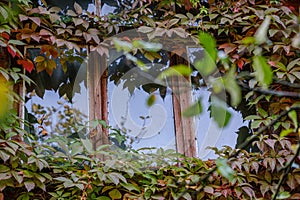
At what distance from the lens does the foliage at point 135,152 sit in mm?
2301

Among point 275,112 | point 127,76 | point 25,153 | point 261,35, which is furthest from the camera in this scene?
point 127,76

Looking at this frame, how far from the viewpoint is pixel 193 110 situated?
17.2 inches

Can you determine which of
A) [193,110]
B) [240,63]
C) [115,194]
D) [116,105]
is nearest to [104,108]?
[116,105]

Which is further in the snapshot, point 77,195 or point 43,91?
point 43,91

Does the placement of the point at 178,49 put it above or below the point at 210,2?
below

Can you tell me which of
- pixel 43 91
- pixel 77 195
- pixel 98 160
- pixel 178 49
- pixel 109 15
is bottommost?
pixel 77 195

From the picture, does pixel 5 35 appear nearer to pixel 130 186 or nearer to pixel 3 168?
pixel 3 168

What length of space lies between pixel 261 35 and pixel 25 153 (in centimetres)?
202

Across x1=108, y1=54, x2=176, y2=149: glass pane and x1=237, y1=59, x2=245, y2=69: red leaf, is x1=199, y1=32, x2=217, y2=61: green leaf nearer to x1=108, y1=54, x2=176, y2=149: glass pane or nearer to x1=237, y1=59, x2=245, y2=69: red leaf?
x1=108, y1=54, x2=176, y2=149: glass pane

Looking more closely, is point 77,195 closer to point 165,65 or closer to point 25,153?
point 25,153

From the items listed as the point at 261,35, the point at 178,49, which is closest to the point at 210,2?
the point at 178,49

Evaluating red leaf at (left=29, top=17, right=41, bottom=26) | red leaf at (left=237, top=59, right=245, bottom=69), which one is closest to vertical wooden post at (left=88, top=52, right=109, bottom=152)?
red leaf at (left=29, top=17, right=41, bottom=26)

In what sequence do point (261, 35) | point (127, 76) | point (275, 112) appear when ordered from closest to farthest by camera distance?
point (261, 35) → point (275, 112) → point (127, 76)

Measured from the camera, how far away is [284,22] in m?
2.78
